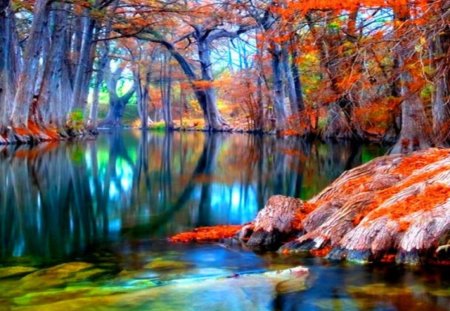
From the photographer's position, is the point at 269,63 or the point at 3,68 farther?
the point at 269,63

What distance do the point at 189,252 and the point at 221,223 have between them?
6.00 ft

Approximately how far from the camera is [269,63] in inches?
1312

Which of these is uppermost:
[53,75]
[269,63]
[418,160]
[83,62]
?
[269,63]

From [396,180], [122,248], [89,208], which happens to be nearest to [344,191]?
[396,180]

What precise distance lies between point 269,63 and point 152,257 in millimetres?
28529

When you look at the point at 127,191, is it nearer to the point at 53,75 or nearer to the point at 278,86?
the point at 53,75

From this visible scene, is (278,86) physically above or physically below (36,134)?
above

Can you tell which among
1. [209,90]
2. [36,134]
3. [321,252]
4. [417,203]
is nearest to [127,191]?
[321,252]

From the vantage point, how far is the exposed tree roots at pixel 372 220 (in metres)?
5.20

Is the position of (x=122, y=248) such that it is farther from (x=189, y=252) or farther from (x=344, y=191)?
(x=344, y=191)

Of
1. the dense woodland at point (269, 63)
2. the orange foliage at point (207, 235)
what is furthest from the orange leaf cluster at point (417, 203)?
the dense woodland at point (269, 63)

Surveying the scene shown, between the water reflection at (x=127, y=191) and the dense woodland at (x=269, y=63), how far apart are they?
2.01 meters

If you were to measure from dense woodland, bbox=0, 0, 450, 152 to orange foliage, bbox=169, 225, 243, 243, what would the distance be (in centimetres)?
325

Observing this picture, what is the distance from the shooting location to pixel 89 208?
8.55 m
